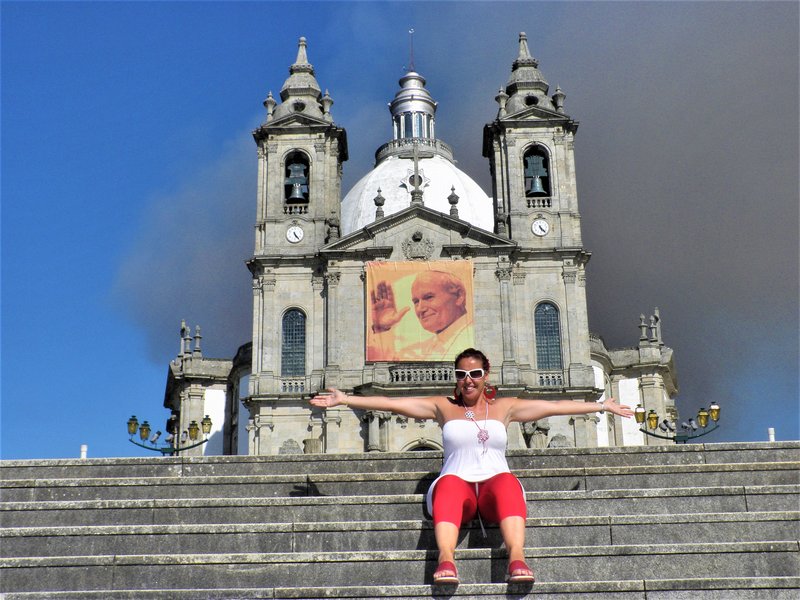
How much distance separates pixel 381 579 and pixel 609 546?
2192 millimetres

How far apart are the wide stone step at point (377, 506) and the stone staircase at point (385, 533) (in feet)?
0.05

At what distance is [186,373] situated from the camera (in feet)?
156

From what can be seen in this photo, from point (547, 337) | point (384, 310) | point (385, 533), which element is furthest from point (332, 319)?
point (385, 533)

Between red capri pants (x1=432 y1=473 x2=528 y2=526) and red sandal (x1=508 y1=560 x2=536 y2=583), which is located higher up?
red capri pants (x1=432 y1=473 x2=528 y2=526)

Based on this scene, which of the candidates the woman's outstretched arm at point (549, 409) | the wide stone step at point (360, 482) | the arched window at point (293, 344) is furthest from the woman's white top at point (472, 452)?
the arched window at point (293, 344)

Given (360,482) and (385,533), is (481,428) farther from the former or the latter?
(360,482)

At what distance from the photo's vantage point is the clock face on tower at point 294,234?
42.4 m

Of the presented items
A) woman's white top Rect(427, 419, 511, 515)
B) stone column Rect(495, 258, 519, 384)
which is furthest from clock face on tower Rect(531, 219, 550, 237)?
woman's white top Rect(427, 419, 511, 515)

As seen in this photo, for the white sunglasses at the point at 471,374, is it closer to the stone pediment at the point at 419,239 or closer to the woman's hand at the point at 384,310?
the woman's hand at the point at 384,310

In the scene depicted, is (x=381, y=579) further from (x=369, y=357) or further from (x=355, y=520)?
(x=369, y=357)

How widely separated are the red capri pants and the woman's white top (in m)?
0.10

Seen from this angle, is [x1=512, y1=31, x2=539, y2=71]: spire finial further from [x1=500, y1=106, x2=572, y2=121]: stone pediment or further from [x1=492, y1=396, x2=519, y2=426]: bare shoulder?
[x1=492, y1=396, x2=519, y2=426]: bare shoulder

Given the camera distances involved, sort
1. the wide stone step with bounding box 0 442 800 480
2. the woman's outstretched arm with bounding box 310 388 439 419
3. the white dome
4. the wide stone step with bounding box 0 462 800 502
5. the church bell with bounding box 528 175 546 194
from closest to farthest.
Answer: the woman's outstretched arm with bounding box 310 388 439 419, the wide stone step with bounding box 0 462 800 502, the wide stone step with bounding box 0 442 800 480, the church bell with bounding box 528 175 546 194, the white dome

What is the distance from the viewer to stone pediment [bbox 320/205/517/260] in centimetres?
4119
